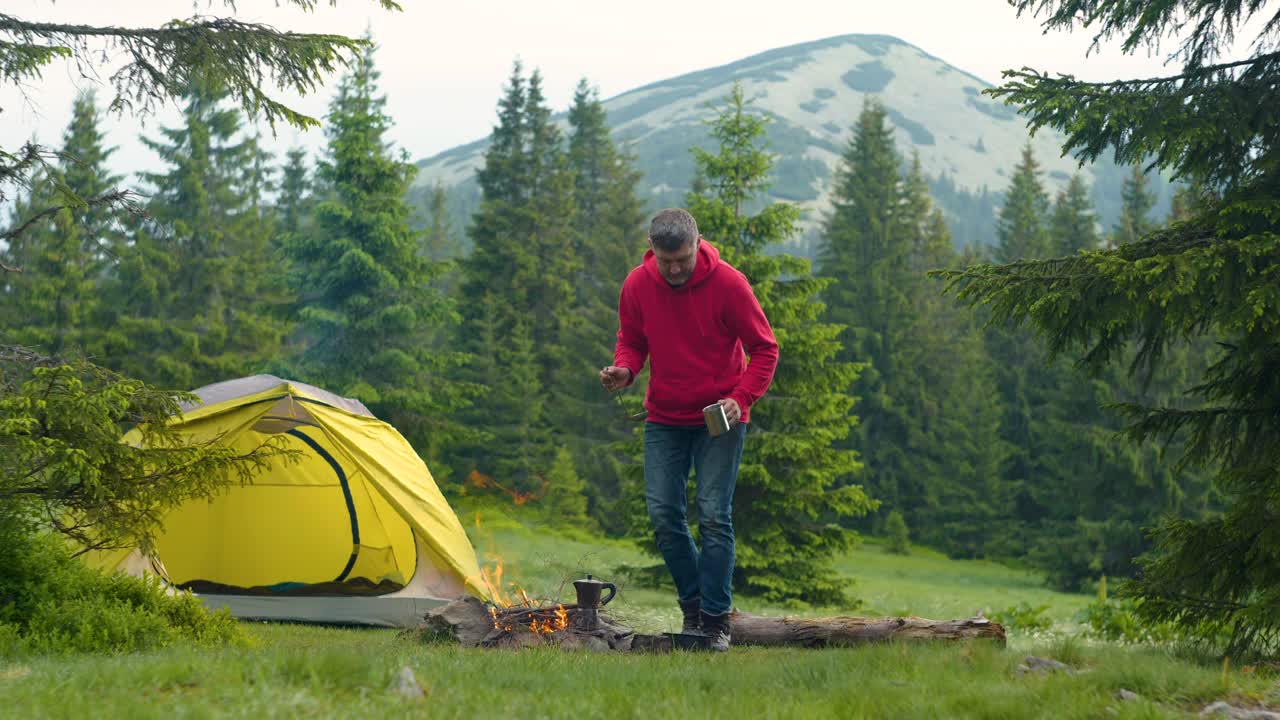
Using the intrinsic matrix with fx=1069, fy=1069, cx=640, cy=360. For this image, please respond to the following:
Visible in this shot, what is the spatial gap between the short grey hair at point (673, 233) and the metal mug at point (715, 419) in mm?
842

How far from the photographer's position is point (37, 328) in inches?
1227

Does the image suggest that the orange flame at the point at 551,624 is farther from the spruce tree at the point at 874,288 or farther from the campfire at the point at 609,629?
the spruce tree at the point at 874,288

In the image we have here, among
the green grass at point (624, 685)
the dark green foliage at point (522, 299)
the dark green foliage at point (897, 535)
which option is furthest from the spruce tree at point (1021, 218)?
the green grass at point (624, 685)

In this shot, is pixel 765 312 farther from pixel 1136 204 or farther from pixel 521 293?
pixel 1136 204

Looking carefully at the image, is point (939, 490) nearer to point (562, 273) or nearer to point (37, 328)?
point (562, 273)

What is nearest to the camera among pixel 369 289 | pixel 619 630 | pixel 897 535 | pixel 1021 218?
pixel 619 630

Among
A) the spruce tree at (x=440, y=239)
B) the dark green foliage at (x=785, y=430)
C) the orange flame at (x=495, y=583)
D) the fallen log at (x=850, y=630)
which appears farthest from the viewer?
the spruce tree at (x=440, y=239)

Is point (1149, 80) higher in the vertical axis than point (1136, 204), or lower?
lower

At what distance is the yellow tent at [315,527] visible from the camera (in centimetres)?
894

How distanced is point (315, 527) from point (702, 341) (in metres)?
5.82

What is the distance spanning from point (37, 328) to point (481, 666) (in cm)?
3165

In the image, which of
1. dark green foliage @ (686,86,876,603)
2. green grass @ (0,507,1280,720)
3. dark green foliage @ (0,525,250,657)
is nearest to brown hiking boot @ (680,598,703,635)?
green grass @ (0,507,1280,720)

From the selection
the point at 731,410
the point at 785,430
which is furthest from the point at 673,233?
the point at 785,430

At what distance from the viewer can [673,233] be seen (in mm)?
5496
